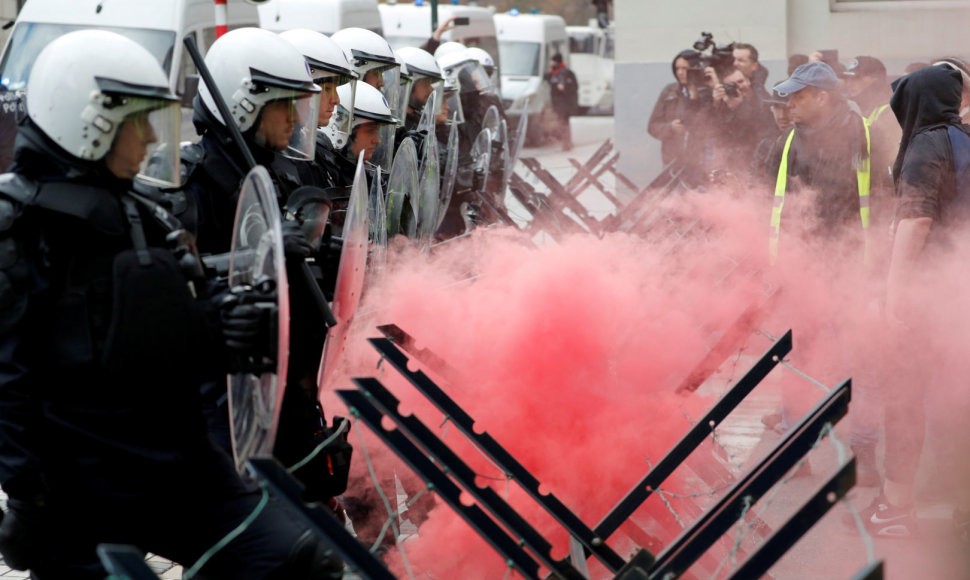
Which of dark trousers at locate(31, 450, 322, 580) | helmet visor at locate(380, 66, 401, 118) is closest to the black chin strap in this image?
dark trousers at locate(31, 450, 322, 580)

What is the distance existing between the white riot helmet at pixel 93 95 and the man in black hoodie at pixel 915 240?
3.28 meters

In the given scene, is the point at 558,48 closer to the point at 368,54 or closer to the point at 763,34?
the point at 763,34

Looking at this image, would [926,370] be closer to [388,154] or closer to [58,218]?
[388,154]

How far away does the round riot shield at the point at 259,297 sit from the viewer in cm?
285

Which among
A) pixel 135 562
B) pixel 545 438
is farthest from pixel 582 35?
pixel 135 562

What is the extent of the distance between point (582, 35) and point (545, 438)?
93.6 feet

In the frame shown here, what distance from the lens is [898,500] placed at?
5.25 m

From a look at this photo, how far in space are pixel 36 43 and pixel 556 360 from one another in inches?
338

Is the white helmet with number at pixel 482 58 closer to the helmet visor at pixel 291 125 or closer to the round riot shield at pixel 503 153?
the round riot shield at pixel 503 153

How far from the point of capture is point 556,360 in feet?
15.0

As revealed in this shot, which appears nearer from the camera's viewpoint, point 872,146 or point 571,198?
point 872,146

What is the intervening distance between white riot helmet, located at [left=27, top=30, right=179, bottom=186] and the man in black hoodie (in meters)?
3.28

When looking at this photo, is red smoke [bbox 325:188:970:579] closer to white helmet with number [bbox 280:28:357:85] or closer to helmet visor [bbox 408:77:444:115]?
white helmet with number [bbox 280:28:357:85]

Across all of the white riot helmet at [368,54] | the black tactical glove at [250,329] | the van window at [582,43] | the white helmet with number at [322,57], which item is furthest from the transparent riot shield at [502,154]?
the van window at [582,43]
